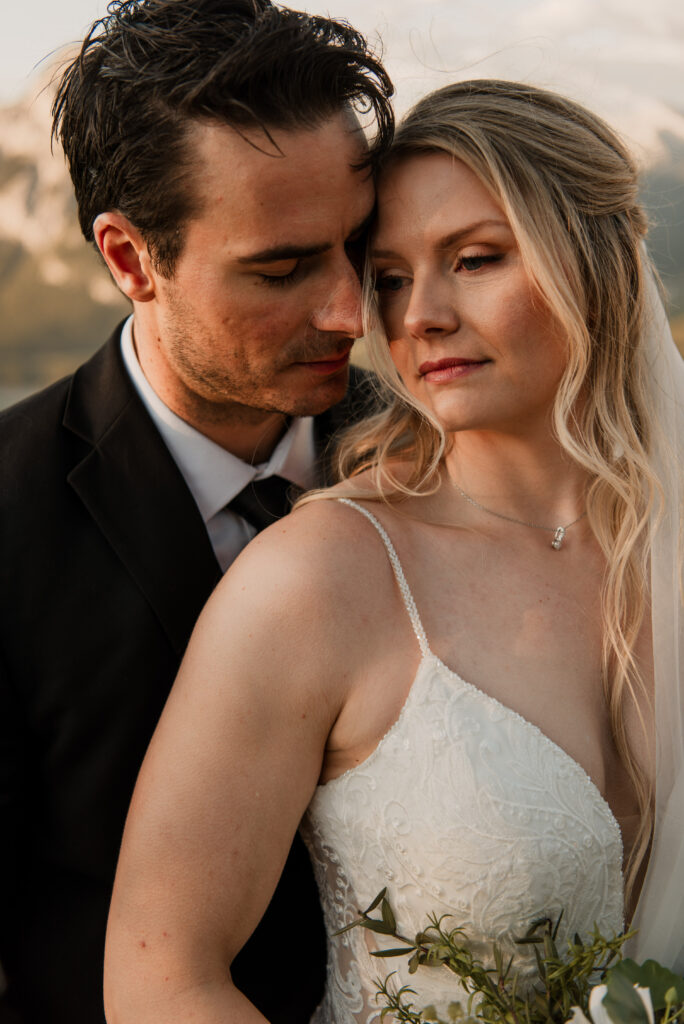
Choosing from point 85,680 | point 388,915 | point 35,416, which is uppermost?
point 35,416

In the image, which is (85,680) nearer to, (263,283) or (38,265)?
(263,283)

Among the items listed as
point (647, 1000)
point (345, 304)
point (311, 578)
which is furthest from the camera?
point (345, 304)

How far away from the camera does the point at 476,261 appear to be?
195 cm

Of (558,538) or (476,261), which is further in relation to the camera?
(558,538)

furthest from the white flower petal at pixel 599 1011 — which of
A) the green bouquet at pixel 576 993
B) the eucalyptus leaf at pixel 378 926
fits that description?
the eucalyptus leaf at pixel 378 926

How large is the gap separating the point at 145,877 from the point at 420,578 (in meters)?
0.75

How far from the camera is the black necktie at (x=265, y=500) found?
7.44 feet

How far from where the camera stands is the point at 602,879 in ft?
5.90

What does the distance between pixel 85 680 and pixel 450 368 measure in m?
0.98

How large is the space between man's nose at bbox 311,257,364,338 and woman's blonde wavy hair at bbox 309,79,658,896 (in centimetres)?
3

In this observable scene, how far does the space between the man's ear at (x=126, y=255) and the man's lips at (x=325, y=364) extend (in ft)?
1.36

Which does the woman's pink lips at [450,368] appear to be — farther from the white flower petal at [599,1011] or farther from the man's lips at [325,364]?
the white flower petal at [599,1011]

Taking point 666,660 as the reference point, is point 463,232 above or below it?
above

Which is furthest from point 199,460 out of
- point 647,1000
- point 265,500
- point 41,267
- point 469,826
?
point 41,267
